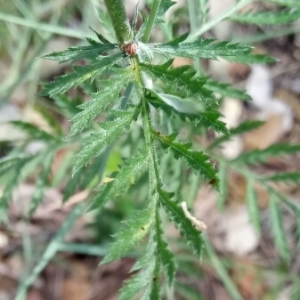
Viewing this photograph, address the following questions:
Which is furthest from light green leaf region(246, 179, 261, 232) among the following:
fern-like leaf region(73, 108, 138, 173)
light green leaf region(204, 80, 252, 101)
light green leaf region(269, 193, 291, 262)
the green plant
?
fern-like leaf region(73, 108, 138, 173)

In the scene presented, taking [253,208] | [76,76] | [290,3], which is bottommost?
[253,208]

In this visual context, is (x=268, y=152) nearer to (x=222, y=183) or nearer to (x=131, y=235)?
(x=222, y=183)

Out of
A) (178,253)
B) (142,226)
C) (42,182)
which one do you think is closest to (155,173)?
(142,226)

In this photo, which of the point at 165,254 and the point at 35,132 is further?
the point at 35,132

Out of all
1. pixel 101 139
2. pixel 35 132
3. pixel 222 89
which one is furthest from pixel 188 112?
pixel 35 132

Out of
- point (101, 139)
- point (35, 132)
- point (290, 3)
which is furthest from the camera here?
point (35, 132)

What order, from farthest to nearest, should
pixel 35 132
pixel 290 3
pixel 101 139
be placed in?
pixel 35 132 → pixel 290 3 → pixel 101 139

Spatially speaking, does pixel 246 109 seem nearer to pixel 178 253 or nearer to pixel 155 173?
pixel 178 253

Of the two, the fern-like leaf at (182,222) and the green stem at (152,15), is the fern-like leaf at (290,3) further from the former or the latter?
the fern-like leaf at (182,222)
